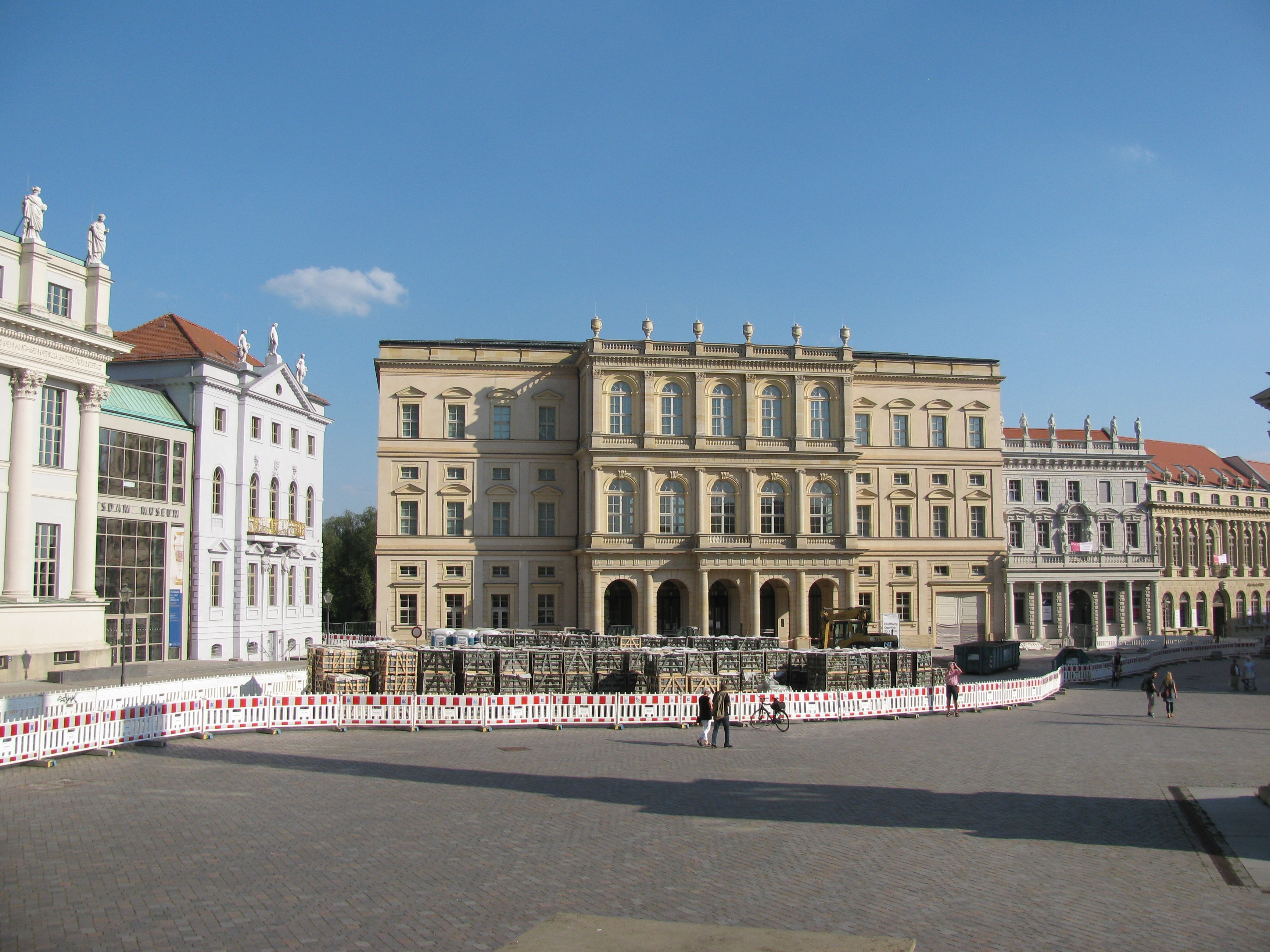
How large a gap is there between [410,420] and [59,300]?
26.0 m

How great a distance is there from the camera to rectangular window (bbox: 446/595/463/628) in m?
64.8

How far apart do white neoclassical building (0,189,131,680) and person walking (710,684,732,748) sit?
27.4 meters

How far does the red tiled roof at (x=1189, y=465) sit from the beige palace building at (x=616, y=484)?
138 ft

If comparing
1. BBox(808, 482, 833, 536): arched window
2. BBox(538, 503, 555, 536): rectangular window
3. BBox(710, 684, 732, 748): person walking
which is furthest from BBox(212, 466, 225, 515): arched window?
BBox(808, 482, 833, 536): arched window

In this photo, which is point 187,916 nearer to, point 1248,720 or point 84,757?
point 84,757

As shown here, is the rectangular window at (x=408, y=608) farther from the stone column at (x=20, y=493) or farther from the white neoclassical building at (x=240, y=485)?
the stone column at (x=20, y=493)

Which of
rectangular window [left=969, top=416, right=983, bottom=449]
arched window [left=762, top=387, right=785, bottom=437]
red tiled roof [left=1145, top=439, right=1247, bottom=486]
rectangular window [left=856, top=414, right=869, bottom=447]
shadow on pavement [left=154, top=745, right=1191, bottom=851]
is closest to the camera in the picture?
shadow on pavement [left=154, top=745, right=1191, bottom=851]

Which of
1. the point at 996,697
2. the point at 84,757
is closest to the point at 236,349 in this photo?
the point at 84,757

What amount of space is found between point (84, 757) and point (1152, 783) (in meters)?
22.6

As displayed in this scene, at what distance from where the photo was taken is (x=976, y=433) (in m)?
72.0

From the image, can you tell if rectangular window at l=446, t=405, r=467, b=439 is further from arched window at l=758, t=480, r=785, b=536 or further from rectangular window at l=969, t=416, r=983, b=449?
rectangular window at l=969, t=416, r=983, b=449

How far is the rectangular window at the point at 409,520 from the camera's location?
65.1 meters

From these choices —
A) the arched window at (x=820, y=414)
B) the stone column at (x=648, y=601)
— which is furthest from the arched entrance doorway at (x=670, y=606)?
the arched window at (x=820, y=414)

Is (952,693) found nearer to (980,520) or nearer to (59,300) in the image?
(59,300)
